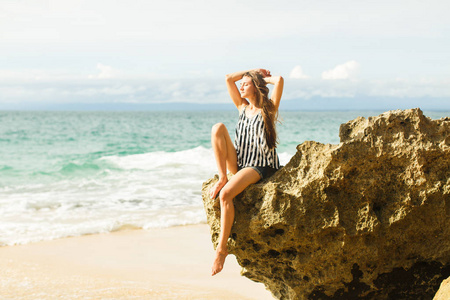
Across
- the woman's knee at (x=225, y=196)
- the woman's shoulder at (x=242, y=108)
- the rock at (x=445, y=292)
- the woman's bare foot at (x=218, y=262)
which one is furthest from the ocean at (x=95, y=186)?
the rock at (x=445, y=292)

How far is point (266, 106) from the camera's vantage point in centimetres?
455

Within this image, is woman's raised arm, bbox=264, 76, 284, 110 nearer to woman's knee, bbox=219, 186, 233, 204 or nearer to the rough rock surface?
the rough rock surface

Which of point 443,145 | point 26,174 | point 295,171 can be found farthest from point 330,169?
point 26,174

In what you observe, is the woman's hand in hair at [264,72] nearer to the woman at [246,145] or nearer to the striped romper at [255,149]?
the woman at [246,145]

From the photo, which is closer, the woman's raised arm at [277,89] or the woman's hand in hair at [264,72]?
the woman's raised arm at [277,89]

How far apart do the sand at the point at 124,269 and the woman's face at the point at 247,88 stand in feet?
7.51

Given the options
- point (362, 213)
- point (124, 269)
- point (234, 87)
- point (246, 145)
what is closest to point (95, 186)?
point (124, 269)

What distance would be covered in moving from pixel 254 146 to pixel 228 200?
641 mm

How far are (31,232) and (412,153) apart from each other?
6554 millimetres

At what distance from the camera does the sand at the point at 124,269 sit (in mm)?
5324

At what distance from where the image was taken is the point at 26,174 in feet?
49.8

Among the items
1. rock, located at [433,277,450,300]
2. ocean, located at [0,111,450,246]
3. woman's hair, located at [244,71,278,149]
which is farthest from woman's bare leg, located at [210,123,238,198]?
rock, located at [433,277,450,300]

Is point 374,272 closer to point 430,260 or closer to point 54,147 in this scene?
point 430,260

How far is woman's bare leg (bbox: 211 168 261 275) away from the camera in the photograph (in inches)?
159
